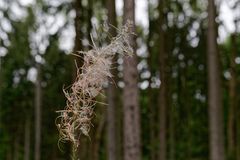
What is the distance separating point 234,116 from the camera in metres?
23.1

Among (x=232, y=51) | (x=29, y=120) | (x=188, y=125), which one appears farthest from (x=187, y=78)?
(x=29, y=120)

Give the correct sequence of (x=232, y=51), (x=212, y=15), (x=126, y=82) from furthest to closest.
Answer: (x=232, y=51) < (x=212, y=15) < (x=126, y=82)

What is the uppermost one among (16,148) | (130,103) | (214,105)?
(214,105)

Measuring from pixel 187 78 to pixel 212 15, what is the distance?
12157 mm

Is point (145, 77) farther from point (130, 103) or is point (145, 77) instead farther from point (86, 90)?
point (86, 90)

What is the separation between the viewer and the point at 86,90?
2.42 m

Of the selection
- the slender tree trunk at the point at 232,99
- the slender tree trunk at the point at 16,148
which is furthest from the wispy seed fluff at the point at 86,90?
the slender tree trunk at the point at 16,148

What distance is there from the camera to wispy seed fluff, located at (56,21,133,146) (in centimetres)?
→ 243

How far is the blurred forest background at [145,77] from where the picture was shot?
1725 cm

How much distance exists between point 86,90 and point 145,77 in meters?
24.0

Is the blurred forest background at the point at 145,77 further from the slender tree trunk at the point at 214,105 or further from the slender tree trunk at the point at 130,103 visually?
the slender tree trunk at the point at 130,103

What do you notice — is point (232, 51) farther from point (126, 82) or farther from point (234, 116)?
point (126, 82)

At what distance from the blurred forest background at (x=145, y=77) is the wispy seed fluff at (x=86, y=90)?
9584mm

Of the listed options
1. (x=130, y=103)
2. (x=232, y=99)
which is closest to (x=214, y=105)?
(x=130, y=103)
